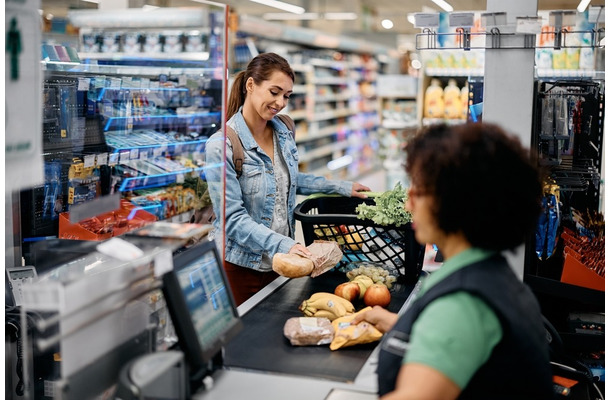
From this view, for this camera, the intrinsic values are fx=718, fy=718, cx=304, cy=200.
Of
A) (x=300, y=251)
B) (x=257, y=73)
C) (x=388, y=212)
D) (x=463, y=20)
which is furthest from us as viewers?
(x=257, y=73)

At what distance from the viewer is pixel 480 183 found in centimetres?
142

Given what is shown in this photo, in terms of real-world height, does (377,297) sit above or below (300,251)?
below

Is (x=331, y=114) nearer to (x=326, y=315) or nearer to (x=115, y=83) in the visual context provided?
(x=115, y=83)

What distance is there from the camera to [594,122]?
396 centimetres

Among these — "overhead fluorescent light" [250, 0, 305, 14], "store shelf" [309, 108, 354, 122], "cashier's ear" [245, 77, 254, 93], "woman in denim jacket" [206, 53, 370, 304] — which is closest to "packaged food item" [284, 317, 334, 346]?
"woman in denim jacket" [206, 53, 370, 304]

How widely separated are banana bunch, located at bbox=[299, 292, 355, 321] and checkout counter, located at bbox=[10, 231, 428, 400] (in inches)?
5.2

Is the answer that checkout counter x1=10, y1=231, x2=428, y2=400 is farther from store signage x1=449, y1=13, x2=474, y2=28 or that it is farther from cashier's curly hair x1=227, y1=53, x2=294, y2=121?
store signage x1=449, y1=13, x2=474, y2=28

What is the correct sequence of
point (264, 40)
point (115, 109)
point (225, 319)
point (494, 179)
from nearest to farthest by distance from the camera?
1. point (494, 179)
2. point (225, 319)
3. point (115, 109)
4. point (264, 40)

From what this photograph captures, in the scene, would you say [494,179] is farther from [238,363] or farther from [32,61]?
[32,61]

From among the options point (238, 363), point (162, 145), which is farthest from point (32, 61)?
point (162, 145)

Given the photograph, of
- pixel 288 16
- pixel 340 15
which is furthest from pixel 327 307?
pixel 340 15

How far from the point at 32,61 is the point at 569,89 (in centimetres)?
300

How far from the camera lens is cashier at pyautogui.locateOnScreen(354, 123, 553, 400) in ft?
4.49

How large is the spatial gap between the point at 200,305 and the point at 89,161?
235cm
